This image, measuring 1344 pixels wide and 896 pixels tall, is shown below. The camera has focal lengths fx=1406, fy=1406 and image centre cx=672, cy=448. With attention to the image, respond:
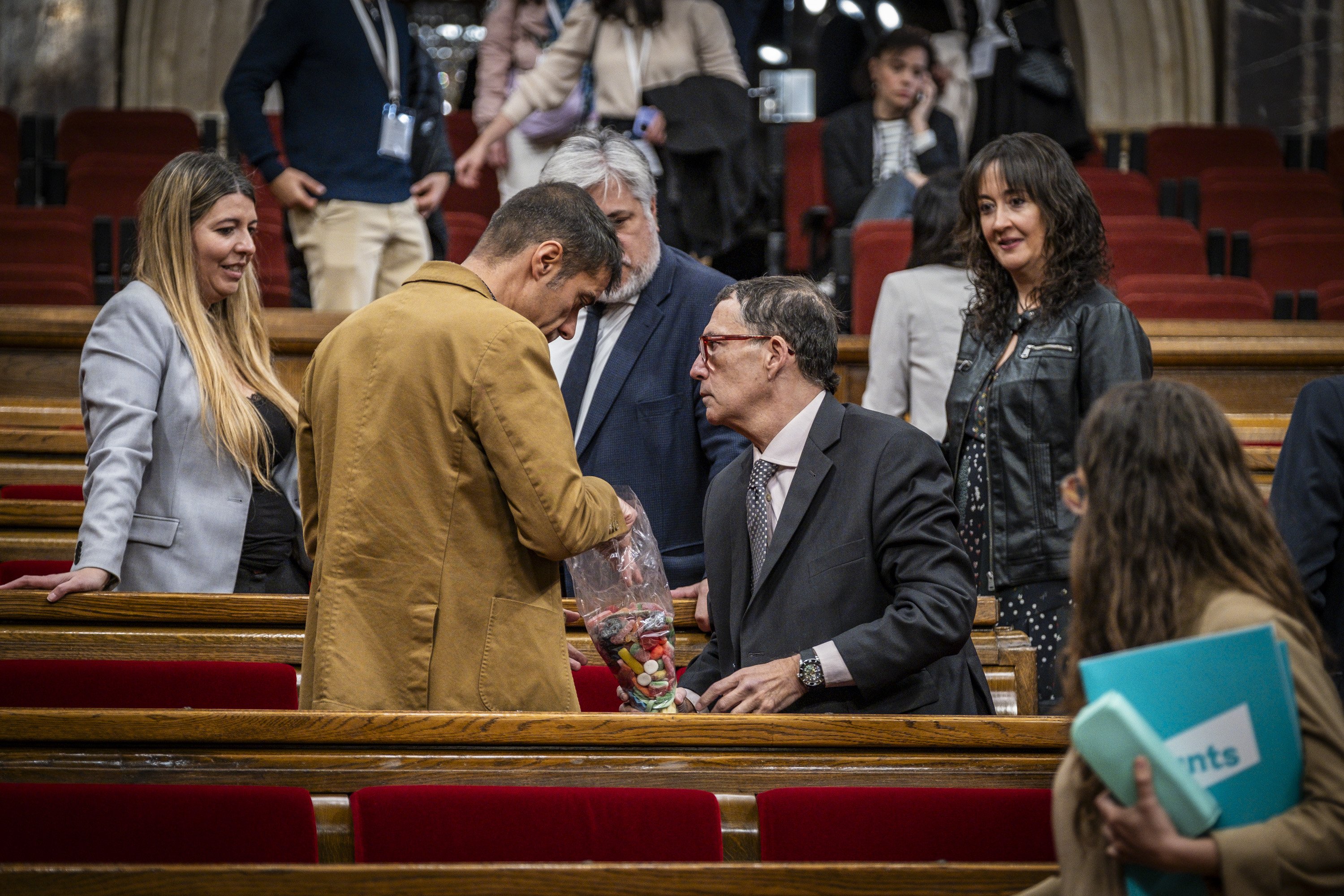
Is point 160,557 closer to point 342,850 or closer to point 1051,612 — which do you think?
point 342,850

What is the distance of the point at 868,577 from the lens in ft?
6.59

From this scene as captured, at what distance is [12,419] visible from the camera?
3746 millimetres

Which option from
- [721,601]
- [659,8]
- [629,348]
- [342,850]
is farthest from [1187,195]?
[342,850]

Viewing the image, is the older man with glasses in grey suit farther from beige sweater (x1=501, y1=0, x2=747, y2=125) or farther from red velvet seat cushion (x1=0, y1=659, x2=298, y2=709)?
beige sweater (x1=501, y1=0, x2=747, y2=125)

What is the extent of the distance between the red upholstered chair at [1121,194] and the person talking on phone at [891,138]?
1.22 metres

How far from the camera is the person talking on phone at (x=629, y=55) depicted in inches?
188

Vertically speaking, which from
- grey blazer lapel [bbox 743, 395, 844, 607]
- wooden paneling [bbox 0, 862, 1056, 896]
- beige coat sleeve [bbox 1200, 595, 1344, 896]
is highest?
grey blazer lapel [bbox 743, 395, 844, 607]

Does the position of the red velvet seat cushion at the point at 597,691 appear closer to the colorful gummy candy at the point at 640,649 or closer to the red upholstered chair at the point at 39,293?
the colorful gummy candy at the point at 640,649

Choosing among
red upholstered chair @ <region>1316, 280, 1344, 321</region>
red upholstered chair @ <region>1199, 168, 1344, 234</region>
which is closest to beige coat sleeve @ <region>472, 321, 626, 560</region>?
red upholstered chair @ <region>1316, 280, 1344, 321</region>

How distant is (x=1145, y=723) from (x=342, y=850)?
3.41 feet

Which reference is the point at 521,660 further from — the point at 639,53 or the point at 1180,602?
the point at 639,53

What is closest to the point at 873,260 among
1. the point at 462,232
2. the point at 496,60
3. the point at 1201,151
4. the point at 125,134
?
the point at 462,232

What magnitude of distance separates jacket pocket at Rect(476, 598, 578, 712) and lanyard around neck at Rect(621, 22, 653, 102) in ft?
10.7

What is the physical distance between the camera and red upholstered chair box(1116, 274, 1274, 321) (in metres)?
4.77
